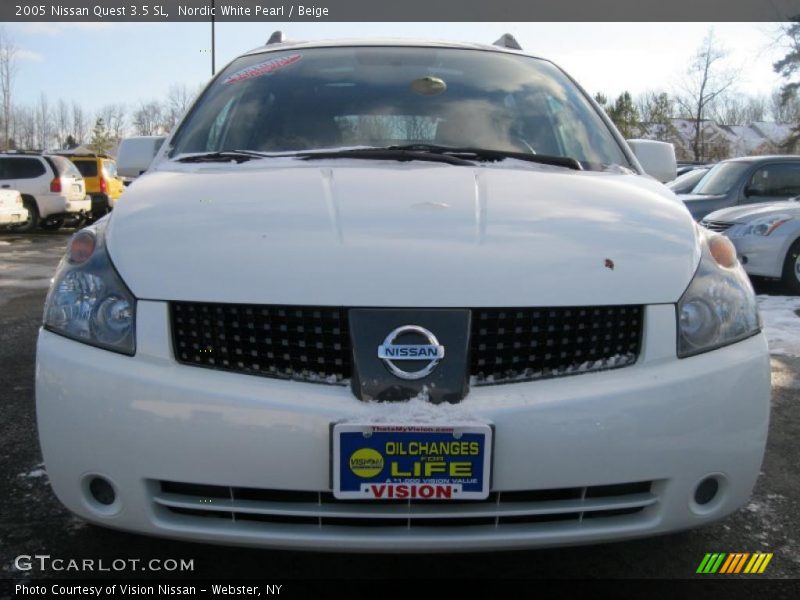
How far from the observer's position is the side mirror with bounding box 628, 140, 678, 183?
10.2ft

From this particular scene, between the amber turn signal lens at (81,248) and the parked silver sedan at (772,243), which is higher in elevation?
the amber turn signal lens at (81,248)

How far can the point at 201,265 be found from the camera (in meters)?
1.86

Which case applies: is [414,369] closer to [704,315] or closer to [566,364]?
[566,364]

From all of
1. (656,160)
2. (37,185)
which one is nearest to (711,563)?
(656,160)

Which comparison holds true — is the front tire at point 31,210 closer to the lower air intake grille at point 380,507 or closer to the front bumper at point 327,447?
the front bumper at point 327,447

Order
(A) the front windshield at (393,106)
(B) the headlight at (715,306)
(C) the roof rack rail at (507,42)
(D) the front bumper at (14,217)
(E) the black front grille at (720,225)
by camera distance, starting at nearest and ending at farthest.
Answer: (B) the headlight at (715,306) < (A) the front windshield at (393,106) < (C) the roof rack rail at (507,42) < (E) the black front grille at (720,225) < (D) the front bumper at (14,217)

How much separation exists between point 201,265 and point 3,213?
555 inches

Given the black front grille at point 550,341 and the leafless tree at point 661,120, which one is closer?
the black front grille at point 550,341

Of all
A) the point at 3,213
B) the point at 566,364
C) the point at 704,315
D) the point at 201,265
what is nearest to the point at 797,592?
the point at 704,315

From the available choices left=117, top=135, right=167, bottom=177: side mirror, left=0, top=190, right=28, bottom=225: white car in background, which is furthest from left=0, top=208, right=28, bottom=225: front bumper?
left=117, top=135, right=167, bottom=177: side mirror

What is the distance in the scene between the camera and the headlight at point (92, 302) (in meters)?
1.88

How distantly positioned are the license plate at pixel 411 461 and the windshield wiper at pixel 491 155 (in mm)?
1205

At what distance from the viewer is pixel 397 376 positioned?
177 cm

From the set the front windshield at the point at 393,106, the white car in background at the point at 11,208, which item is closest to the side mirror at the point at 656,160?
the front windshield at the point at 393,106
